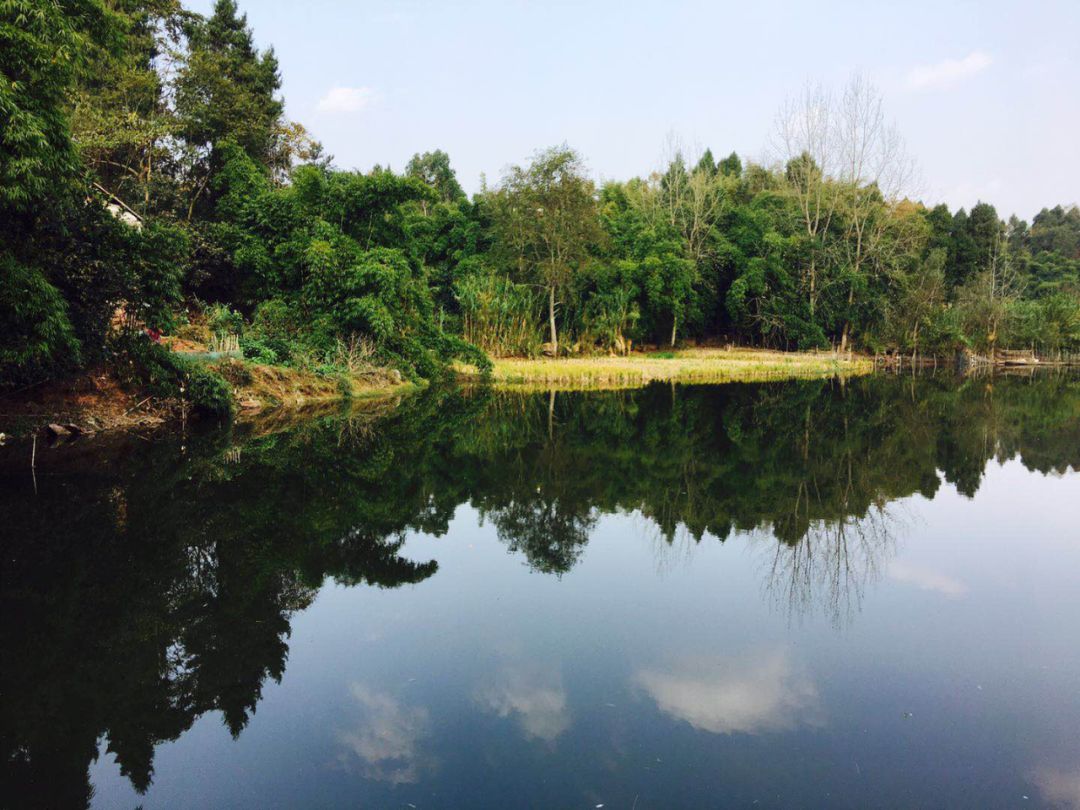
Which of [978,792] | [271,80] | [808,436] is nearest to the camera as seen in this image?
[978,792]

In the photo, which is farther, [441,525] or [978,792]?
[441,525]

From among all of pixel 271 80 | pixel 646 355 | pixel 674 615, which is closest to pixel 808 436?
pixel 674 615

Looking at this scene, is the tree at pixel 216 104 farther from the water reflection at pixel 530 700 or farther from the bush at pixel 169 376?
the water reflection at pixel 530 700

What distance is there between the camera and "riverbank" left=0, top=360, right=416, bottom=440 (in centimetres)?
1174

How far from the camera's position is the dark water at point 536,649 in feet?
10.8

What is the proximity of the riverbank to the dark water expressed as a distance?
8.26 feet

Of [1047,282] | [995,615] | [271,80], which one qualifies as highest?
[271,80]

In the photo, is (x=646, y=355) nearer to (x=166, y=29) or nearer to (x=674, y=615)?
(x=166, y=29)

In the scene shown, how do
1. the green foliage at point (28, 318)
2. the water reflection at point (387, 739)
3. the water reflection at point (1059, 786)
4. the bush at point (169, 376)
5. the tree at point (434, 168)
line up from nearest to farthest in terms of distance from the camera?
the water reflection at point (1059, 786) < the water reflection at point (387, 739) < the green foliage at point (28, 318) < the bush at point (169, 376) < the tree at point (434, 168)

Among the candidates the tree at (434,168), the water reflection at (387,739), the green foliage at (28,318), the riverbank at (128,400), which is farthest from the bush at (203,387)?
the tree at (434,168)

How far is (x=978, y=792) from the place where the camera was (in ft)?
10.5

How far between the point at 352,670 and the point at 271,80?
108ft

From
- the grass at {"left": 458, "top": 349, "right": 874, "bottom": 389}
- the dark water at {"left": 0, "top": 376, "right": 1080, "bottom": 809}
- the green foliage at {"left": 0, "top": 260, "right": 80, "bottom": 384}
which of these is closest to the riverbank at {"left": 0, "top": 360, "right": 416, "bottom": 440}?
the green foliage at {"left": 0, "top": 260, "right": 80, "bottom": 384}

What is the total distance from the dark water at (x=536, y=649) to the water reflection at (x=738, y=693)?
17 mm
